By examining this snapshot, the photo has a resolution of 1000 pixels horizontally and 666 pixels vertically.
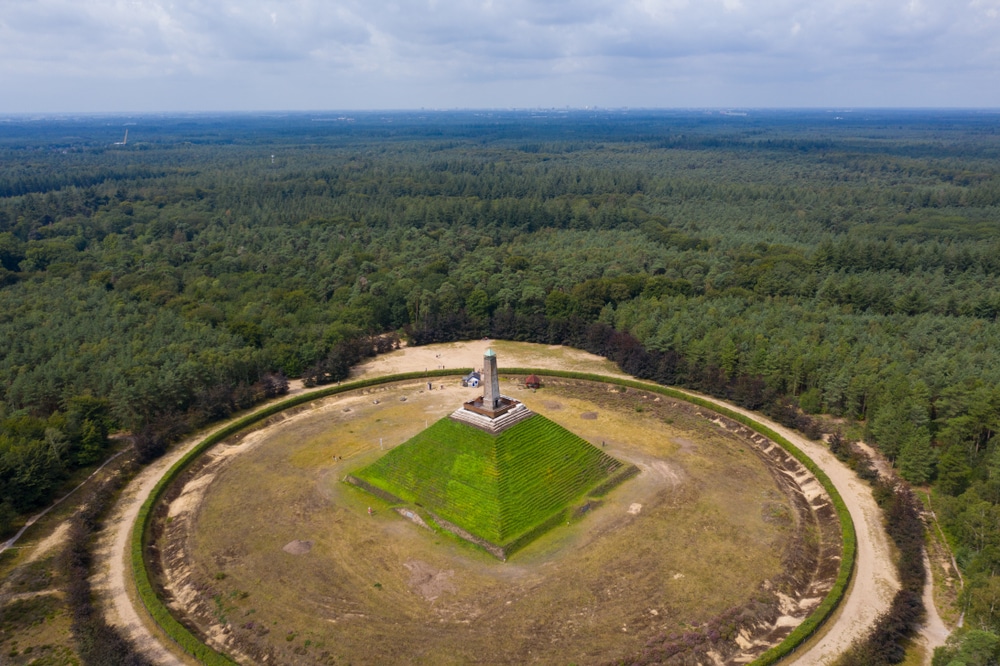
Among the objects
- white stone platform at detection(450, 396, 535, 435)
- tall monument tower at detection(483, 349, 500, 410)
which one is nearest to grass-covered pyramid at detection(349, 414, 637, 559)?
white stone platform at detection(450, 396, 535, 435)

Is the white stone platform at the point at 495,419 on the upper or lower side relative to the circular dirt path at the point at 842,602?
upper

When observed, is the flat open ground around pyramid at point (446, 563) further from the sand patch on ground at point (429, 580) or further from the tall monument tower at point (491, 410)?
the tall monument tower at point (491, 410)

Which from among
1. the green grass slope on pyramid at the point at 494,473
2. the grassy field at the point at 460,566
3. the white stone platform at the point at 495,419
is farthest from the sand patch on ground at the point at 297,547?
the white stone platform at the point at 495,419

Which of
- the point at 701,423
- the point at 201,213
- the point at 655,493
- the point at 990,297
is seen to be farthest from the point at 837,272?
the point at 201,213

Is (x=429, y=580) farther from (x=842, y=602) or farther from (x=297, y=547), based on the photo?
(x=842, y=602)

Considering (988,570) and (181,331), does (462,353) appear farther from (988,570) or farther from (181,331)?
(988,570)

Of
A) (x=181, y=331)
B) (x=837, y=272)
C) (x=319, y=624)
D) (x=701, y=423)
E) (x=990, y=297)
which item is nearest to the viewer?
(x=319, y=624)
